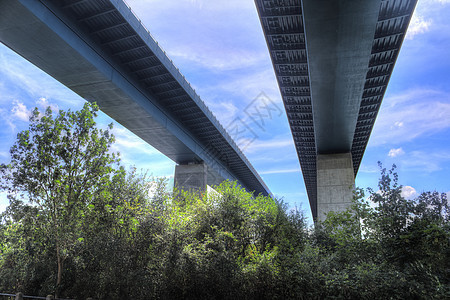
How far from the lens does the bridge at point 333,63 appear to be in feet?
37.6

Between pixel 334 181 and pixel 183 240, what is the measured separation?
1969cm

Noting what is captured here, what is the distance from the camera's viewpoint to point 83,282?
1034cm

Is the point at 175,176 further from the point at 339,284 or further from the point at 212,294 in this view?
the point at 339,284

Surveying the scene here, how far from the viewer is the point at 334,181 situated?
26000 mm

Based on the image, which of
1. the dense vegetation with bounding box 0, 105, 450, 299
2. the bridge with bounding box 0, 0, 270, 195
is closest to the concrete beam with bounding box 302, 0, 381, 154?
the dense vegetation with bounding box 0, 105, 450, 299

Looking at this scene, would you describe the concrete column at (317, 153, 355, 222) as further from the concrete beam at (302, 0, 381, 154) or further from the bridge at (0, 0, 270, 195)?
the bridge at (0, 0, 270, 195)

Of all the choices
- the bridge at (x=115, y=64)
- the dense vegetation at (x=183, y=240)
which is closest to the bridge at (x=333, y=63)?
A: the dense vegetation at (x=183, y=240)

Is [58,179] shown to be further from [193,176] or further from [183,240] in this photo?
[193,176]

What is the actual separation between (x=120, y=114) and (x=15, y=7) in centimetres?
957

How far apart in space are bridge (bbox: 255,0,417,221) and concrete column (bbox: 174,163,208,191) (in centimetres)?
1015

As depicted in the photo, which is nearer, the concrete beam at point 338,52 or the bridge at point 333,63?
the concrete beam at point 338,52

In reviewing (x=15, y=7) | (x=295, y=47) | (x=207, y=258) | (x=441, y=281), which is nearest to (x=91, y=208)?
(x=207, y=258)

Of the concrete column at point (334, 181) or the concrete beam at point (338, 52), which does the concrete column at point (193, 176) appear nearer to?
the concrete column at point (334, 181)

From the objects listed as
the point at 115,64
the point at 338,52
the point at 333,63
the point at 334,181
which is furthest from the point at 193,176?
the point at 338,52
